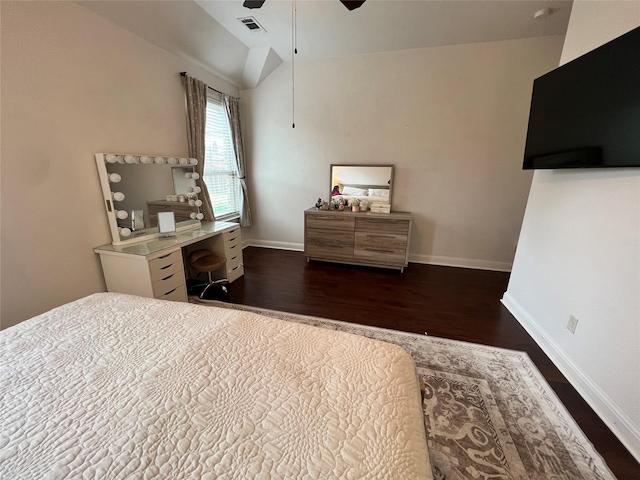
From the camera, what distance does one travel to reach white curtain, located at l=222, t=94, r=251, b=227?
3.73 meters

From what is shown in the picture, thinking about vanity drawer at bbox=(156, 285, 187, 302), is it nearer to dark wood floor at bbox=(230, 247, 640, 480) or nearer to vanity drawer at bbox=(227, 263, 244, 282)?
dark wood floor at bbox=(230, 247, 640, 480)

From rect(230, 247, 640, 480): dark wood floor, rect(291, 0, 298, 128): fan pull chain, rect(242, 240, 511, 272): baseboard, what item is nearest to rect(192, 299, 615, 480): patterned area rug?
rect(230, 247, 640, 480): dark wood floor

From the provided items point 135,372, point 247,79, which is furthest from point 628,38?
point 247,79

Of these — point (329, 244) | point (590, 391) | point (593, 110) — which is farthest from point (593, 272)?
point (329, 244)

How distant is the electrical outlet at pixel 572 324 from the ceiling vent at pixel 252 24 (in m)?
3.93

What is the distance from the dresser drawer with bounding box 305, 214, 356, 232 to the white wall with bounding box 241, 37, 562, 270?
579 mm

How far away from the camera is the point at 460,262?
3764 millimetres

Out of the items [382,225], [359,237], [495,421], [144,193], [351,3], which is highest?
[351,3]

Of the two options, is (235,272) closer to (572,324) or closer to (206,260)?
(206,260)

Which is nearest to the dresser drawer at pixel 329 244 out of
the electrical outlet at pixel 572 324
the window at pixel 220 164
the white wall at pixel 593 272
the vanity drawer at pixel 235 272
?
the vanity drawer at pixel 235 272

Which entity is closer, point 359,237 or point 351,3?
point 351,3

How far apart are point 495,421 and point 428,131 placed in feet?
10.7

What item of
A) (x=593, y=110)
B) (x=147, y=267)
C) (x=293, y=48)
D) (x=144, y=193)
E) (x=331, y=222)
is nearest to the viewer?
(x=593, y=110)

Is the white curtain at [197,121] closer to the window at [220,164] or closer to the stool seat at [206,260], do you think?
the window at [220,164]
